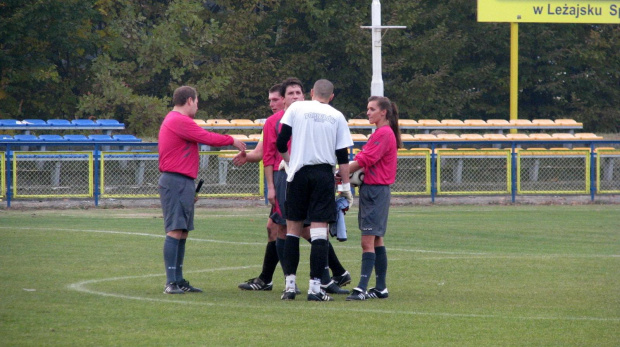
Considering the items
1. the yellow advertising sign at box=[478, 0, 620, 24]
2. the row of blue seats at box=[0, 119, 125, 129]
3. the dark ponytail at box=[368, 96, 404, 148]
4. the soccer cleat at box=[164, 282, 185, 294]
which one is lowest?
the soccer cleat at box=[164, 282, 185, 294]

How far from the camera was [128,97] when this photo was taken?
30.5 metres

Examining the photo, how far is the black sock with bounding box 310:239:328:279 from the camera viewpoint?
28.2 feet

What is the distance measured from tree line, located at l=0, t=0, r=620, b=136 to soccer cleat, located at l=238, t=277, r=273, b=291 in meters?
21.3

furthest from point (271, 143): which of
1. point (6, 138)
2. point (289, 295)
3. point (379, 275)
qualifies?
point (6, 138)

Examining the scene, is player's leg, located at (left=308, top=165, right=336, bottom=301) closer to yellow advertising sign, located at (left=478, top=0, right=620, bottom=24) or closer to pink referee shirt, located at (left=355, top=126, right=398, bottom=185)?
pink referee shirt, located at (left=355, top=126, right=398, bottom=185)

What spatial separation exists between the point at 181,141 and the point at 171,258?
108 centimetres

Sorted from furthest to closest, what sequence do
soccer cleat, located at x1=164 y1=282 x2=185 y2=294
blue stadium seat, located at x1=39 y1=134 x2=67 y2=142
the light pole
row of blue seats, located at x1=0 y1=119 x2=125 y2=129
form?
row of blue seats, located at x1=0 y1=119 x2=125 y2=129, blue stadium seat, located at x1=39 y1=134 x2=67 y2=142, the light pole, soccer cleat, located at x1=164 y1=282 x2=185 y2=294

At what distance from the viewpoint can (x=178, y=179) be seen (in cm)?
906

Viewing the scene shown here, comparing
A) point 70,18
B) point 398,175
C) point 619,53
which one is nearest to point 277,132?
point 398,175

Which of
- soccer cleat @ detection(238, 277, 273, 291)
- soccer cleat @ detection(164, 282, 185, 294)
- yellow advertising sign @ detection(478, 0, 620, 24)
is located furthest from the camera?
yellow advertising sign @ detection(478, 0, 620, 24)

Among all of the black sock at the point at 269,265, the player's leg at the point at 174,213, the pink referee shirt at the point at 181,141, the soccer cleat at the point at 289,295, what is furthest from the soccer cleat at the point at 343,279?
the pink referee shirt at the point at 181,141

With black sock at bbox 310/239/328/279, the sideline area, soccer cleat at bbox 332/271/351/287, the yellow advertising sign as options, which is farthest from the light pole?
black sock at bbox 310/239/328/279

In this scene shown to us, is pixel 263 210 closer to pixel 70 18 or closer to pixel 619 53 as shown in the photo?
pixel 70 18

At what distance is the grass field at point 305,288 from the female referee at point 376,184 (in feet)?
0.81
